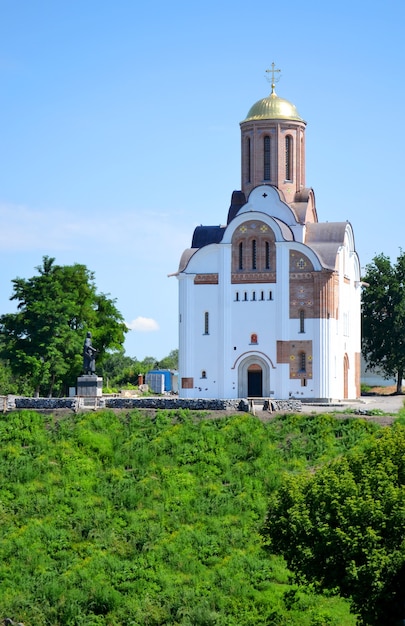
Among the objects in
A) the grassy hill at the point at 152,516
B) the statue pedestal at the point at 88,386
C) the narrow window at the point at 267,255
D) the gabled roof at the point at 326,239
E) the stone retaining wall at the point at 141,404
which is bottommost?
the grassy hill at the point at 152,516

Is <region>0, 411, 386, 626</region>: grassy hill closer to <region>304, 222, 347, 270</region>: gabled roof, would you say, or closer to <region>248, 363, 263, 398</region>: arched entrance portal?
<region>248, 363, 263, 398</region>: arched entrance portal

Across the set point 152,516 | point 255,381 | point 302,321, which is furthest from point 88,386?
point 152,516

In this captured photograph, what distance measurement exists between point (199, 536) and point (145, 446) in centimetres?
619

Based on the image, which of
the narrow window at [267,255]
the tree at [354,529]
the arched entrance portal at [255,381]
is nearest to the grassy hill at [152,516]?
the tree at [354,529]

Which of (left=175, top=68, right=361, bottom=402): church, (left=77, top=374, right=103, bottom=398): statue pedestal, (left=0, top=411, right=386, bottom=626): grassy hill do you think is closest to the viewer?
(left=0, top=411, right=386, bottom=626): grassy hill

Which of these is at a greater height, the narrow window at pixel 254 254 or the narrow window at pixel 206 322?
the narrow window at pixel 254 254

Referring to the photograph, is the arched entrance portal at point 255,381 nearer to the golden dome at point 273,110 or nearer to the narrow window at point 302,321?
the narrow window at point 302,321

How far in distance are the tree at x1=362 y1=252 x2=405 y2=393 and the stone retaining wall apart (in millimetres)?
18976

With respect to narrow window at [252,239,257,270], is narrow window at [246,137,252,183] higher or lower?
higher

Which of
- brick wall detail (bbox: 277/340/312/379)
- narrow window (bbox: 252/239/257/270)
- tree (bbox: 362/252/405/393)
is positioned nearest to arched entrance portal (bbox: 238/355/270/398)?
brick wall detail (bbox: 277/340/312/379)

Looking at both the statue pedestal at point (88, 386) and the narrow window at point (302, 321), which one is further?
the narrow window at point (302, 321)

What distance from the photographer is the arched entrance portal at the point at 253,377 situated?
46.7 metres

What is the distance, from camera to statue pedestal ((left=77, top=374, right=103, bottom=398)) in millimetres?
40531

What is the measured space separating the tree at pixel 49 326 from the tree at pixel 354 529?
25.7 m
